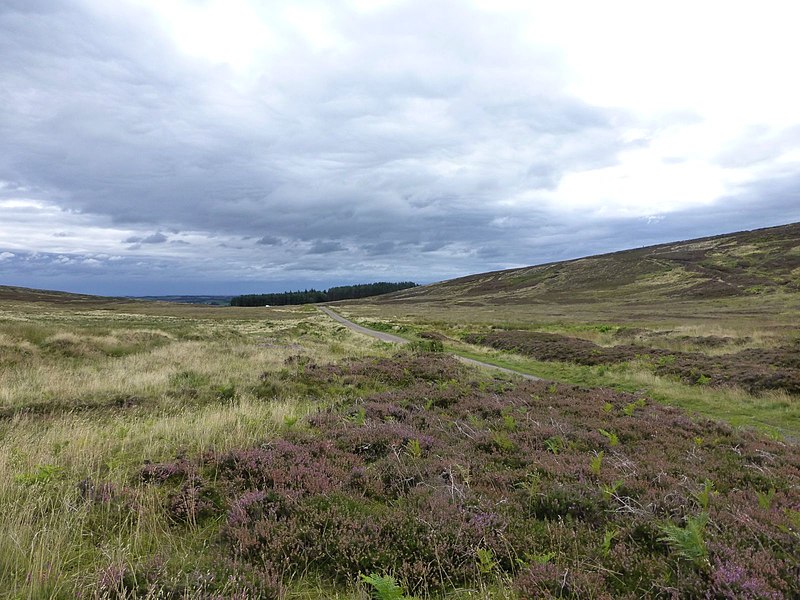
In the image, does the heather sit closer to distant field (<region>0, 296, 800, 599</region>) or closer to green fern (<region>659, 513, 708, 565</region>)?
distant field (<region>0, 296, 800, 599</region>)

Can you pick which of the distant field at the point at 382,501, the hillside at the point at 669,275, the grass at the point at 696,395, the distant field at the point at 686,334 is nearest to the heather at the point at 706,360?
the distant field at the point at 686,334

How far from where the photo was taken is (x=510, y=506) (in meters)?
5.27

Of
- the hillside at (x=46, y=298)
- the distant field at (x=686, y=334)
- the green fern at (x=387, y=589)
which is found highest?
the hillside at (x=46, y=298)

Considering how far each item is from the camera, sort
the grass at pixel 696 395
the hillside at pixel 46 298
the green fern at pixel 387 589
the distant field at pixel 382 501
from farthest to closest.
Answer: the hillside at pixel 46 298 → the grass at pixel 696 395 → the distant field at pixel 382 501 → the green fern at pixel 387 589

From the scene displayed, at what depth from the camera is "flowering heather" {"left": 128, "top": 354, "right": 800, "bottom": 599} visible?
13.1 feet

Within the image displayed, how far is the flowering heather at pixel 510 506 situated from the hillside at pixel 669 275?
96.0m

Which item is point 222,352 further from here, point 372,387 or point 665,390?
point 665,390

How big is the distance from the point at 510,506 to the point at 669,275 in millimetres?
133412

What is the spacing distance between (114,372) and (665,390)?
803 inches

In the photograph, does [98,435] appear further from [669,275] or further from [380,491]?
[669,275]

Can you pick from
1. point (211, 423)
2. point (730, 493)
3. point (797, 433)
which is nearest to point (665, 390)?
point (797, 433)

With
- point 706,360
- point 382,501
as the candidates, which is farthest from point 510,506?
point 706,360

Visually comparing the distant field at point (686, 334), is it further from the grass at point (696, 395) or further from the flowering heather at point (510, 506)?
the flowering heather at point (510, 506)

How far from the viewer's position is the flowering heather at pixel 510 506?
4008mm
